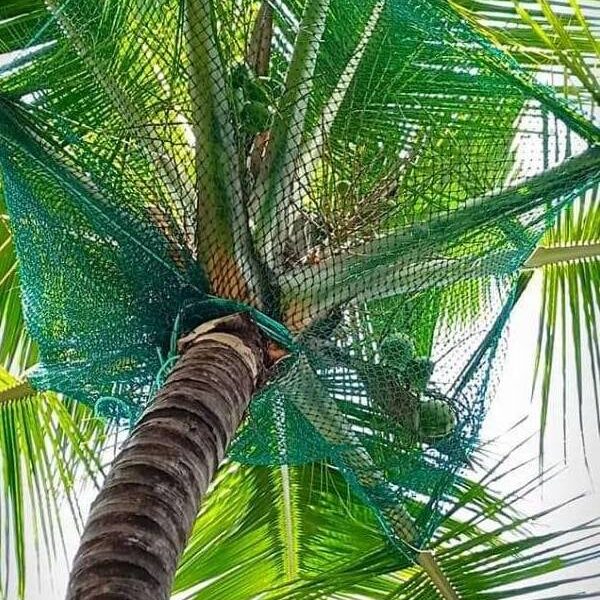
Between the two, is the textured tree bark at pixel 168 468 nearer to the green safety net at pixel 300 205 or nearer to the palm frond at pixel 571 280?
the green safety net at pixel 300 205

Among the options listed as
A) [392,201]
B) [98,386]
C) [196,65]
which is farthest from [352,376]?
[196,65]

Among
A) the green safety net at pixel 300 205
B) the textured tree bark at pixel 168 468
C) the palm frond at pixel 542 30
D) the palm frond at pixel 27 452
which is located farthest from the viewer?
the palm frond at pixel 27 452

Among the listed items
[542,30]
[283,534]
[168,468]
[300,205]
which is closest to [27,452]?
[283,534]

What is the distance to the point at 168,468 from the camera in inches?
47.4

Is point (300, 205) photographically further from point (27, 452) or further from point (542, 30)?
point (27, 452)

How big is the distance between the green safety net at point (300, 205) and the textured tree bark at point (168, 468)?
0.10m

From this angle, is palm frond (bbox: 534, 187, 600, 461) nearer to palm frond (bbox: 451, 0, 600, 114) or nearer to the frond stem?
the frond stem

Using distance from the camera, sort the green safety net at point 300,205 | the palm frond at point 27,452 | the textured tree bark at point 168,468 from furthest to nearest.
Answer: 1. the palm frond at point 27,452
2. the green safety net at point 300,205
3. the textured tree bark at point 168,468

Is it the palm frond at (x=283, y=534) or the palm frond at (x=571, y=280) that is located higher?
the palm frond at (x=571, y=280)

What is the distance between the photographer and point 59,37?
174cm

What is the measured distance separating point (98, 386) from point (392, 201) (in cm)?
59

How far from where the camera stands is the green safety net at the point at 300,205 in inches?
64.6

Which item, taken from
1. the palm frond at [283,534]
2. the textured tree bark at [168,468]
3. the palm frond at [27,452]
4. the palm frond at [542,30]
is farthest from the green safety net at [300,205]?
the palm frond at [27,452]

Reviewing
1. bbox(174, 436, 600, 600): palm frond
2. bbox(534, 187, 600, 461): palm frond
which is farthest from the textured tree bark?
bbox(534, 187, 600, 461): palm frond
